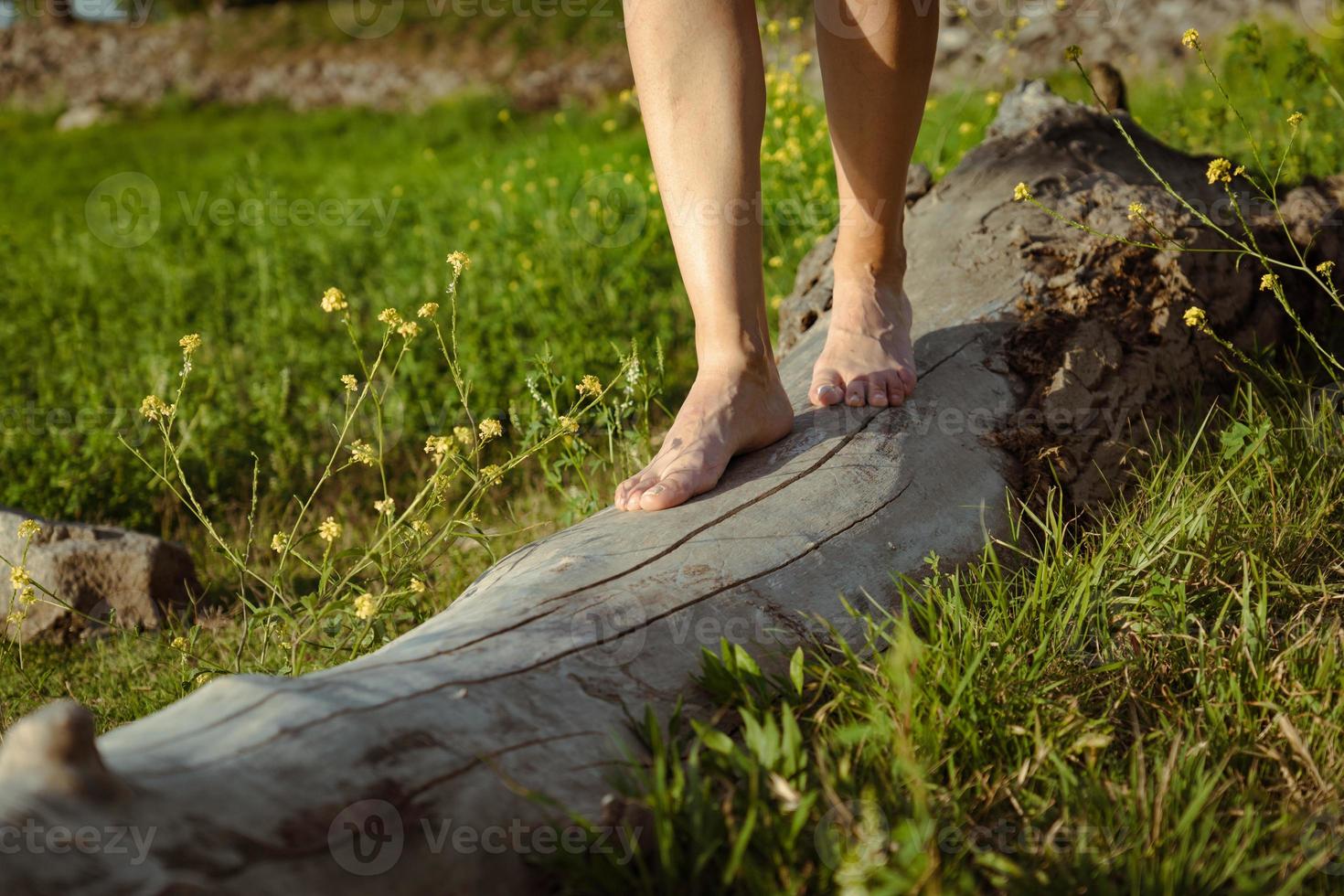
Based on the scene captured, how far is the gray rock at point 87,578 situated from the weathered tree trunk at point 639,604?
50.1 inches

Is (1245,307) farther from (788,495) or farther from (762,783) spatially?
(762,783)

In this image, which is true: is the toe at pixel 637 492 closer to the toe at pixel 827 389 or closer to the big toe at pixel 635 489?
the big toe at pixel 635 489

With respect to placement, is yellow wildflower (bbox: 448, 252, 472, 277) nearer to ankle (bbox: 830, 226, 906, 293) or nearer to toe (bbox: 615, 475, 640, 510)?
toe (bbox: 615, 475, 640, 510)

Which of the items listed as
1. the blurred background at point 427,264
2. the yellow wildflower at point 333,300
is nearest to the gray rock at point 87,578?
the blurred background at point 427,264

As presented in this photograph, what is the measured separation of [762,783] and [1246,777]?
68 cm

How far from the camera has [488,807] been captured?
128 centimetres

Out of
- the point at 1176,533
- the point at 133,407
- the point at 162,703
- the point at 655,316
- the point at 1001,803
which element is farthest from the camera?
the point at 655,316

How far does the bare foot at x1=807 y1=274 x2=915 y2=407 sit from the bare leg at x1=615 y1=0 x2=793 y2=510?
138 mm

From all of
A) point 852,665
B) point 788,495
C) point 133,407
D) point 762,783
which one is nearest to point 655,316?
point 133,407

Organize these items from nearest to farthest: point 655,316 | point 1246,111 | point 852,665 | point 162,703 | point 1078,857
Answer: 1. point 1078,857
2. point 852,665
3. point 162,703
4. point 655,316
5. point 1246,111

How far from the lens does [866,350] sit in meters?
2.31

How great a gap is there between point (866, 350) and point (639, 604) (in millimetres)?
893

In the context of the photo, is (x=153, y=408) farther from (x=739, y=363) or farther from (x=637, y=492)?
(x=739, y=363)

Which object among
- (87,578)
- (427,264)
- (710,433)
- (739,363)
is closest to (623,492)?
(710,433)
